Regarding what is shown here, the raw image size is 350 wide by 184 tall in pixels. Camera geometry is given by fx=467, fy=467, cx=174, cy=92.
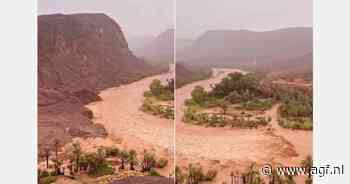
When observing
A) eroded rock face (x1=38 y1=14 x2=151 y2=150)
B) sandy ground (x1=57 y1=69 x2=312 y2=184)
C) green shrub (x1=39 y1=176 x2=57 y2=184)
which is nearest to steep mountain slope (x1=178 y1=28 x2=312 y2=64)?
sandy ground (x1=57 y1=69 x2=312 y2=184)

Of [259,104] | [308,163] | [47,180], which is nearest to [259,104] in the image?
[259,104]

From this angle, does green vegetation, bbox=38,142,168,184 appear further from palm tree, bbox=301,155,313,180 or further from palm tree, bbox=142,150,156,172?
palm tree, bbox=301,155,313,180

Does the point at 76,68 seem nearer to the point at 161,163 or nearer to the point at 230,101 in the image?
the point at 161,163

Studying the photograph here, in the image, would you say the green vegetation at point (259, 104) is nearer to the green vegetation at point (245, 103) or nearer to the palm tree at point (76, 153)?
the green vegetation at point (245, 103)

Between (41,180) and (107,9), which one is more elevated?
(107,9)

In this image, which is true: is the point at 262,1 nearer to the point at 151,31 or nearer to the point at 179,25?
the point at 179,25
